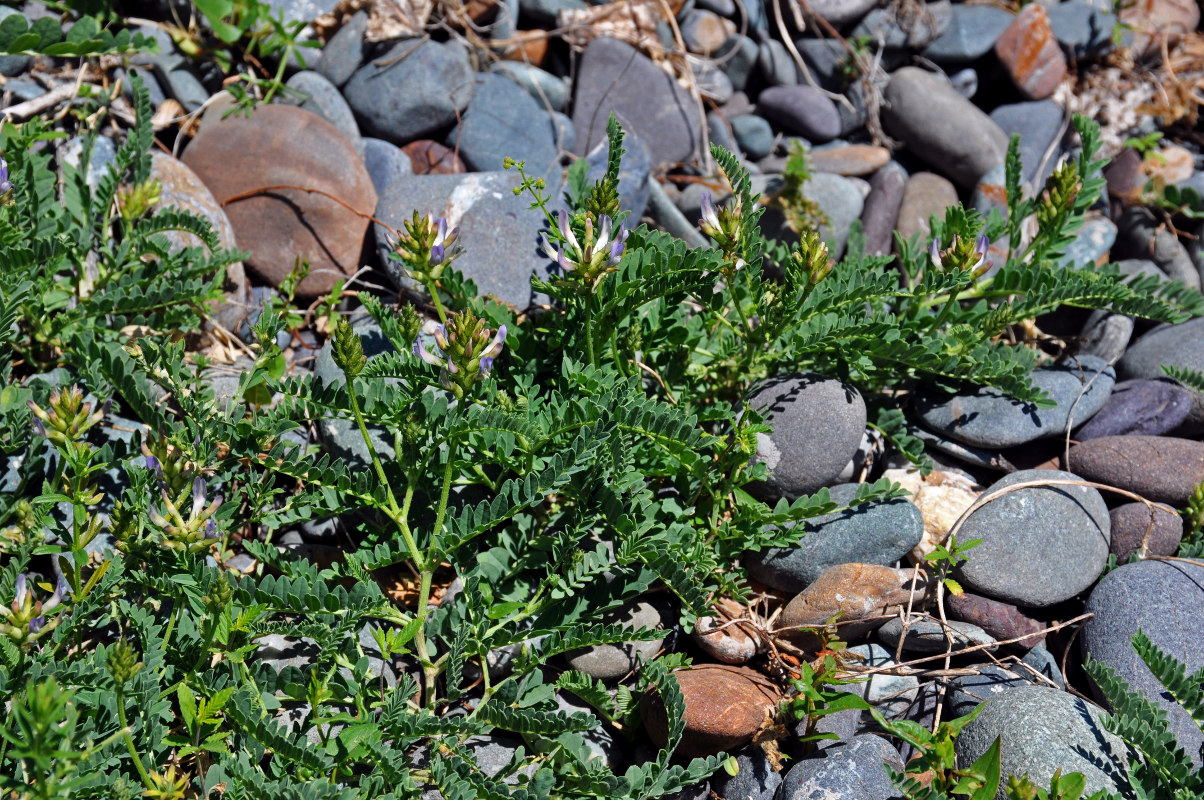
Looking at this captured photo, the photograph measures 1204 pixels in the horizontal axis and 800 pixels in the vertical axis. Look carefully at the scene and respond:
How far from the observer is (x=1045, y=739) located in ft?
8.72

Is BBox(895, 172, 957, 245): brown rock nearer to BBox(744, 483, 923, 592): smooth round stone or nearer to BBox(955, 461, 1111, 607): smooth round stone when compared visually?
BBox(955, 461, 1111, 607): smooth round stone

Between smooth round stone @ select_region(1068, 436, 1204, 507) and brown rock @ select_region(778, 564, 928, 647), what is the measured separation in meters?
0.94

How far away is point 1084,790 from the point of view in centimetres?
259

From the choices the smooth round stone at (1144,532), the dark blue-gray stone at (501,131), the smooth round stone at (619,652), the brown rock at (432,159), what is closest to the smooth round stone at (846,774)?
the smooth round stone at (619,652)

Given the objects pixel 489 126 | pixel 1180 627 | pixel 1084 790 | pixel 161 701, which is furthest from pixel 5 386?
pixel 1180 627

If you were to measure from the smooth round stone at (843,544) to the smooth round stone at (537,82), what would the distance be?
8.43ft

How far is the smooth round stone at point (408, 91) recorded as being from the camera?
431 centimetres

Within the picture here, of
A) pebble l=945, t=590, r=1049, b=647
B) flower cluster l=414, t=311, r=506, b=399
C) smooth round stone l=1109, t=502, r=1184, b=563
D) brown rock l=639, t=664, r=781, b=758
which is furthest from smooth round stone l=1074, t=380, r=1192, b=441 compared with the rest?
flower cluster l=414, t=311, r=506, b=399

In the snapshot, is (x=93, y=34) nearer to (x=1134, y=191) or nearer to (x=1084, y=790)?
(x=1084, y=790)

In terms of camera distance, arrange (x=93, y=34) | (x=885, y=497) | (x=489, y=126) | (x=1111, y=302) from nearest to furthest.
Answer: (x=885, y=497)
(x=1111, y=302)
(x=93, y=34)
(x=489, y=126)

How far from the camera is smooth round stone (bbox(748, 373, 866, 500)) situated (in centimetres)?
316

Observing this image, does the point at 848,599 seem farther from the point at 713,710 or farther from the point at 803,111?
the point at 803,111

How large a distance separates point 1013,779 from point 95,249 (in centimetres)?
352

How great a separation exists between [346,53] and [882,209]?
265cm
